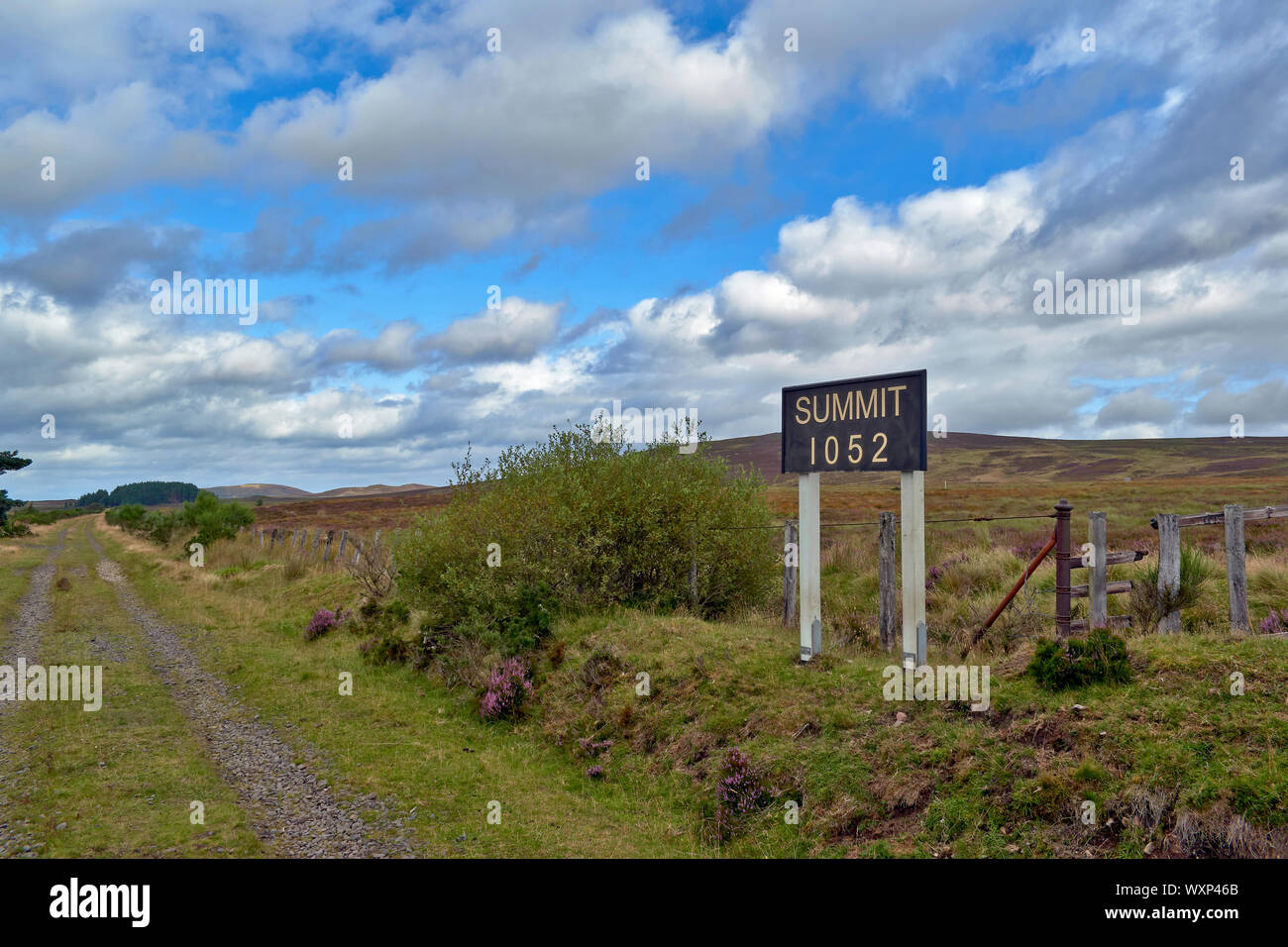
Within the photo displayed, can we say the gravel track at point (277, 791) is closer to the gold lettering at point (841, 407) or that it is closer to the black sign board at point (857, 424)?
the black sign board at point (857, 424)

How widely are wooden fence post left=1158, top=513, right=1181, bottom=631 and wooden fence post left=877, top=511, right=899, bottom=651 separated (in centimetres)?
358

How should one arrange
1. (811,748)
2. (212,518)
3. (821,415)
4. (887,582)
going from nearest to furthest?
1. (811,748)
2. (821,415)
3. (887,582)
4. (212,518)

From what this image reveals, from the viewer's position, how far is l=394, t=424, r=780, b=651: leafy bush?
513 inches

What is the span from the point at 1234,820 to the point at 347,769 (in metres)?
8.37

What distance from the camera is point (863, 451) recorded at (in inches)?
364

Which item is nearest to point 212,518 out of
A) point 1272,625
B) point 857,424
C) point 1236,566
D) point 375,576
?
point 375,576

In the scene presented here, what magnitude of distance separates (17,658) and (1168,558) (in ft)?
65.9

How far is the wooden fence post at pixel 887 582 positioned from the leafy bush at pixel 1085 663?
3547 mm

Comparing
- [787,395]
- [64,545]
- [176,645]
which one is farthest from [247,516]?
[787,395]

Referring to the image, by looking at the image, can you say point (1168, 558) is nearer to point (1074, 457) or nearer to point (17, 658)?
point (17, 658)

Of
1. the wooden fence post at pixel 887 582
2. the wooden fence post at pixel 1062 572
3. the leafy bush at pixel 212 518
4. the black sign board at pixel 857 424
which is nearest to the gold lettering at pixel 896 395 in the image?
the black sign board at pixel 857 424

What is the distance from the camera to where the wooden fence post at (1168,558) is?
10.5 metres

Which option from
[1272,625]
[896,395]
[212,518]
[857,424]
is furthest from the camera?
[212,518]

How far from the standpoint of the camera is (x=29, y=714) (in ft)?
35.0
